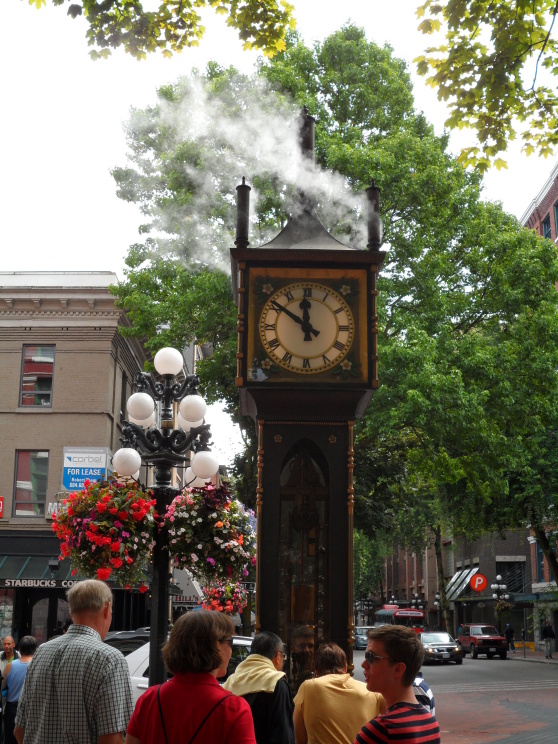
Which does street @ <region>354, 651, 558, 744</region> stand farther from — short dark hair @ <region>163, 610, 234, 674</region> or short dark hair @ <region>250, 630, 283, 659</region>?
short dark hair @ <region>163, 610, 234, 674</region>

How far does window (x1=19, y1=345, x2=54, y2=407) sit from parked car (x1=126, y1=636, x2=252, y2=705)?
17634mm

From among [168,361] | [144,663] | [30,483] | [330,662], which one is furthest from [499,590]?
A: [330,662]

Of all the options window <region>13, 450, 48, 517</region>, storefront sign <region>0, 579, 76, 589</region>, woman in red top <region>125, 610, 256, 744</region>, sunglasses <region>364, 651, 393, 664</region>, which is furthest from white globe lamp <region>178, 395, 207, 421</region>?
window <region>13, 450, 48, 517</region>

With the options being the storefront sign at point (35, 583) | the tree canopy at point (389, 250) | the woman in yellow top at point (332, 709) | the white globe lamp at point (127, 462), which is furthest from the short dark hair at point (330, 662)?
the storefront sign at point (35, 583)

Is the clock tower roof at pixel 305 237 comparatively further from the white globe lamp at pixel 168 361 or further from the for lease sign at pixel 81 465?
the for lease sign at pixel 81 465

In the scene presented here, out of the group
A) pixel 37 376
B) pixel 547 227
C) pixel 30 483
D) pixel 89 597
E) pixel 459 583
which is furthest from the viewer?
pixel 459 583

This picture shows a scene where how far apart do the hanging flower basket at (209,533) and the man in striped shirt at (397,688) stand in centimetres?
517

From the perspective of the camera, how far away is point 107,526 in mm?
7996

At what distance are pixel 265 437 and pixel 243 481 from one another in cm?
1728

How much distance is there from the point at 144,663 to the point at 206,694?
23.2 feet

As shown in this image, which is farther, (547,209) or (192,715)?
(547,209)

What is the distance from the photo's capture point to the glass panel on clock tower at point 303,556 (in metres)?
6.65

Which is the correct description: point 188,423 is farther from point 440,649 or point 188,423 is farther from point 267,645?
point 440,649

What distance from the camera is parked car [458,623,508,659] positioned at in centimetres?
3853
